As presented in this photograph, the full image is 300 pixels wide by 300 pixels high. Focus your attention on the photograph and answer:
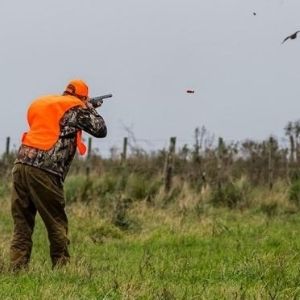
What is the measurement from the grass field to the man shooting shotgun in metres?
0.28

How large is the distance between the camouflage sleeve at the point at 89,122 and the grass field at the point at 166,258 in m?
1.38

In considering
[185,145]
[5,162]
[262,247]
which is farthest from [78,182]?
[262,247]

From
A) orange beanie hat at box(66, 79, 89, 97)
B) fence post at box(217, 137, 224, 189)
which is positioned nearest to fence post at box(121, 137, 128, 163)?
fence post at box(217, 137, 224, 189)

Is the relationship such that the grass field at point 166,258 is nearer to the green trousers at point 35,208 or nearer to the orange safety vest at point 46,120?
the green trousers at point 35,208

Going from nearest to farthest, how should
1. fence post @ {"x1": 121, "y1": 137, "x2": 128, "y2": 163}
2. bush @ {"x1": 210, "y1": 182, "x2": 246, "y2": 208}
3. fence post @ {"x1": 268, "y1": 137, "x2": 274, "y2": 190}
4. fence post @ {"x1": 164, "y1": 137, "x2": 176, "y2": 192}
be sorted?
bush @ {"x1": 210, "y1": 182, "x2": 246, "y2": 208} < fence post @ {"x1": 164, "y1": 137, "x2": 176, "y2": 192} < fence post @ {"x1": 268, "y1": 137, "x2": 274, "y2": 190} < fence post @ {"x1": 121, "y1": 137, "x2": 128, "y2": 163}

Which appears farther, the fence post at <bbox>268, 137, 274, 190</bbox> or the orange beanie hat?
the fence post at <bbox>268, 137, 274, 190</bbox>

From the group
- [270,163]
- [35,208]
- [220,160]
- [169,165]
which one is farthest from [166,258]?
[270,163]

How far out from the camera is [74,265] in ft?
22.5

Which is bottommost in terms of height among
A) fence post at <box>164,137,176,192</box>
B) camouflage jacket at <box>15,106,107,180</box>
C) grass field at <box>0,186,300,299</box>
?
grass field at <box>0,186,300,299</box>

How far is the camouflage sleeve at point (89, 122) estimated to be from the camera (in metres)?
7.36

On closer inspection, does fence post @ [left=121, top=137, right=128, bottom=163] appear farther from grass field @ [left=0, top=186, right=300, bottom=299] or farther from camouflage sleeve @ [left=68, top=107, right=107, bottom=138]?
camouflage sleeve @ [left=68, top=107, right=107, bottom=138]

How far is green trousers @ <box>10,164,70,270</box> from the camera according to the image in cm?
717

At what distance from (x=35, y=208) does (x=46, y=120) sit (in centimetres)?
95

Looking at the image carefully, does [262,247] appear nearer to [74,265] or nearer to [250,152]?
[74,265]
